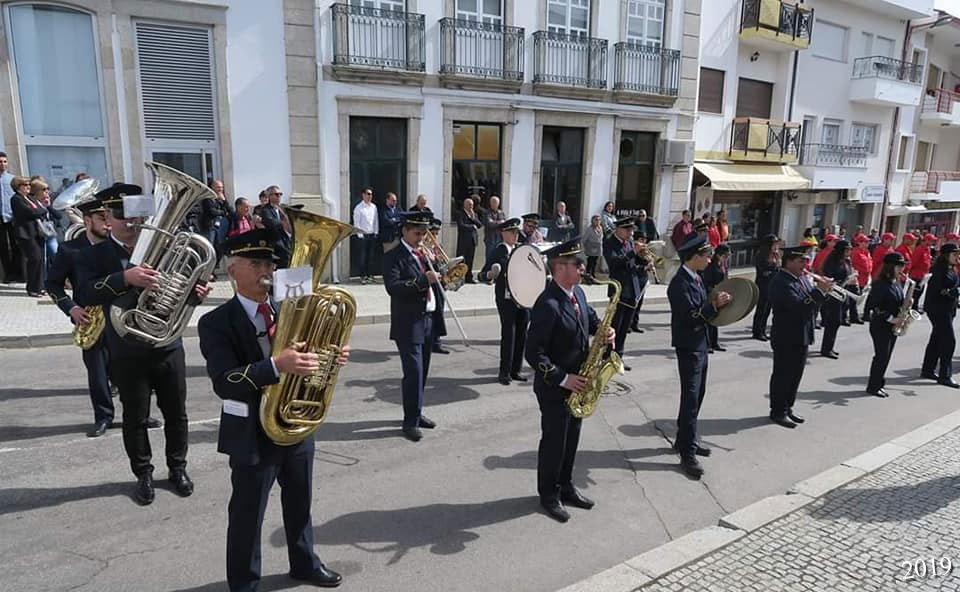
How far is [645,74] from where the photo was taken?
17703 mm

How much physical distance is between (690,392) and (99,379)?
5148 millimetres

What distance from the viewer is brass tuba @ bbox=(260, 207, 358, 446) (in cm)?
320

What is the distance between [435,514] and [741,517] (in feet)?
7.20

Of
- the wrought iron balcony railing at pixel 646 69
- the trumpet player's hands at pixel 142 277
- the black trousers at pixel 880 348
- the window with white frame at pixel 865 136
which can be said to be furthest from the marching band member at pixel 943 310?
the window with white frame at pixel 865 136

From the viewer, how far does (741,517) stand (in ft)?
15.2

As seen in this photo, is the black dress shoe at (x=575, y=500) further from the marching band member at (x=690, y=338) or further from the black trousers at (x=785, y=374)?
the black trousers at (x=785, y=374)

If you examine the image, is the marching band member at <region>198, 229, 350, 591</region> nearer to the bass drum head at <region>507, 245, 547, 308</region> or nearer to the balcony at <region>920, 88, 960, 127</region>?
the bass drum head at <region>507, 245, 547, 308</region>

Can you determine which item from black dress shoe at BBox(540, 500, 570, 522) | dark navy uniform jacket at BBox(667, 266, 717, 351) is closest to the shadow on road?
black dress shoe at BBox(540, 500, 570, 522)

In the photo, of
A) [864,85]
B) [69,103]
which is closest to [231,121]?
[69,103]

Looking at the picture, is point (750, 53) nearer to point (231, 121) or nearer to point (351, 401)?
point (231, 121)

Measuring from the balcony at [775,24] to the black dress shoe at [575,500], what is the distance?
18.8 metres

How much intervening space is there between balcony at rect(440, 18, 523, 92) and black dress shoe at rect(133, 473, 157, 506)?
12.0 meters

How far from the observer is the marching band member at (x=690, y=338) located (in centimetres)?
558

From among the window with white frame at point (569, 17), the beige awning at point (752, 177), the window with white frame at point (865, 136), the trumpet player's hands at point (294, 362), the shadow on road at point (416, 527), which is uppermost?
the window with white frame at point (569, 17)
